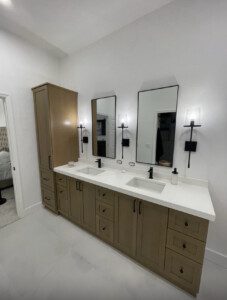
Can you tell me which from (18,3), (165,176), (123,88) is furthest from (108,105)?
(18,3)

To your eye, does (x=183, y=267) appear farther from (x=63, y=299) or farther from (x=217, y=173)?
(x=63, y=299)

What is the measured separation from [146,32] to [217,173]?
204 centimetres

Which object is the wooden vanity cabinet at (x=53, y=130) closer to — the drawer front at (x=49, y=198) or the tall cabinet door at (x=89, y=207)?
the drawer front at (x=49, y=198)

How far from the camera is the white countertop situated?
4.13 feet

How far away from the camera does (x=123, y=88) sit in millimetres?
2207

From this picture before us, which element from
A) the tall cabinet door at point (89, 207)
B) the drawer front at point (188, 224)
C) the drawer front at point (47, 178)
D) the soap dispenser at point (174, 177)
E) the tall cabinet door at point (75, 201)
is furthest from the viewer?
the drawer front at point (47, 178)

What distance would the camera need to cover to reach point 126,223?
1739 millimetres

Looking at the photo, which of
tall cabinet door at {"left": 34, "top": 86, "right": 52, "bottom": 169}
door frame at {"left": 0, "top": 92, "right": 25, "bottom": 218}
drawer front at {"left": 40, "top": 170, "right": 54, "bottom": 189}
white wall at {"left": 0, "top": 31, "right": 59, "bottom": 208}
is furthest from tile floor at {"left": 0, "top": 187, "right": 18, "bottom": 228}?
tall cabinet door at {"left": 34, "top": 86, "right": 52, "bottom": 169}

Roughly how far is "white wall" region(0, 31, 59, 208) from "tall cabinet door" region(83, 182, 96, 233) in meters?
1.28

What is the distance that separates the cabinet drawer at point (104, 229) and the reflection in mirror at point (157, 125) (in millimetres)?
1000

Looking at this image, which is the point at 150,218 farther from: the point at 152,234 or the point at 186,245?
the point at 186,245

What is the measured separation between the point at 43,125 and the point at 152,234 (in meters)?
2.35

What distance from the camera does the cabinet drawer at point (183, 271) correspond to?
1333 millimetres

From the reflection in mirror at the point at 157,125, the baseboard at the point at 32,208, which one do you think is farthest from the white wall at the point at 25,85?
the reflection in mirror at the point at 157,125
